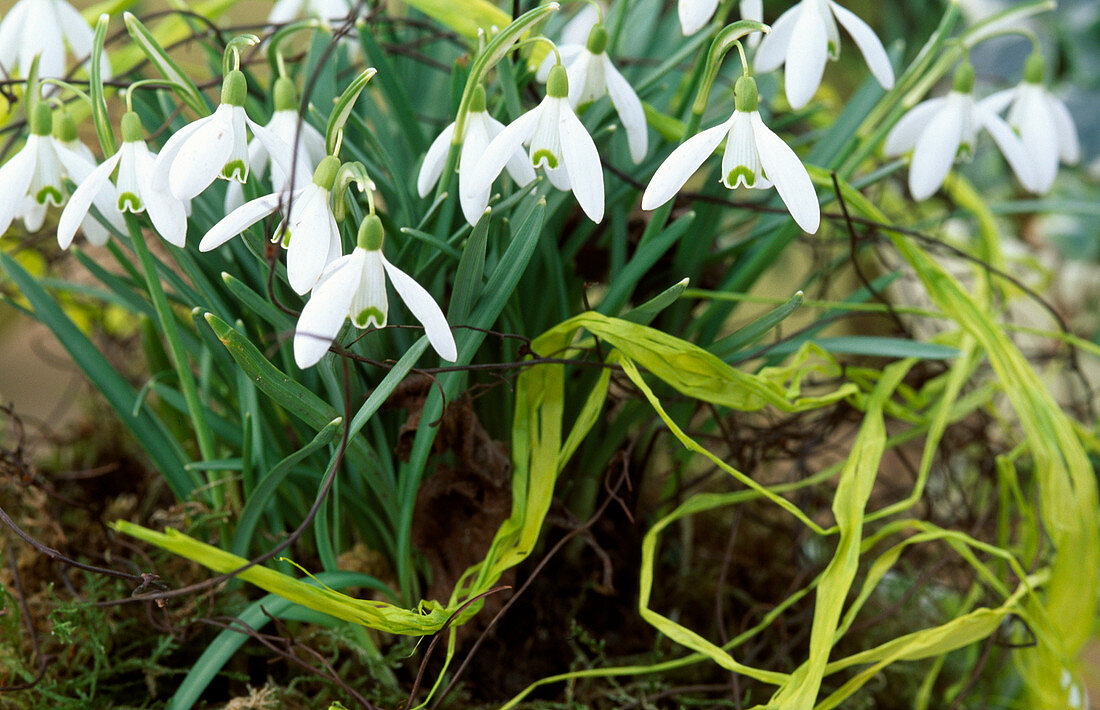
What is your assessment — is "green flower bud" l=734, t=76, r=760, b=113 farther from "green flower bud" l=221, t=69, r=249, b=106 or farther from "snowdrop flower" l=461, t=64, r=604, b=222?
"green flower bud" l=221, t=69, r=249, b=106

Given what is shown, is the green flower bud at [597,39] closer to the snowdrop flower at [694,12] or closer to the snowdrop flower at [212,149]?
the snowdrop flower at [694,12]

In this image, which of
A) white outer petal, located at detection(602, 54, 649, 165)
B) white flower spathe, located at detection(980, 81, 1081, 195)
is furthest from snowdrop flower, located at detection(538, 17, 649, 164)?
white flower spathe, located at detection(980, 81, 1081, 195)

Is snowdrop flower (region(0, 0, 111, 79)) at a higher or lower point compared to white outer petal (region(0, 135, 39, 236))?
higher

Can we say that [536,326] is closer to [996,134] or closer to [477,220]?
[477,220]

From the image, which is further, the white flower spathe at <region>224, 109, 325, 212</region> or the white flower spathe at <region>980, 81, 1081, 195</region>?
the white flower spathe at <region>980, 81, 1081, 195</region>

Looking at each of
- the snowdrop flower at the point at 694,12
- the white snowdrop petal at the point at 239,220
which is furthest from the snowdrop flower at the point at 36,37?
the snowdrop flower at the point at 694,12

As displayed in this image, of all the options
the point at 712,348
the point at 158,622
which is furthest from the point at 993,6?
the point at 158,622

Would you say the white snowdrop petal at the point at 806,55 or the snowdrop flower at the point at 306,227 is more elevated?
the white snowdrop petal at the point at 806,55
